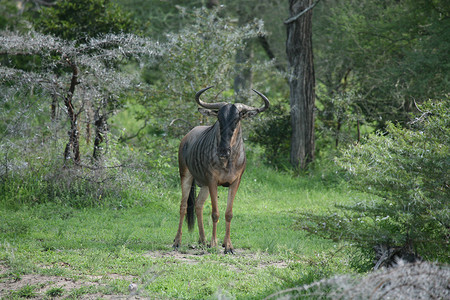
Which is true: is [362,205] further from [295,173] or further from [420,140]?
[295,173]

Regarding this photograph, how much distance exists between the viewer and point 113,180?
10.9 m

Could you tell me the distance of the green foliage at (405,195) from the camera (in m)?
5.46

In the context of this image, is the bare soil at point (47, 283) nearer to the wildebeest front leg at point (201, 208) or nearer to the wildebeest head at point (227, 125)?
the wildebeest front leg at point (201, 208)

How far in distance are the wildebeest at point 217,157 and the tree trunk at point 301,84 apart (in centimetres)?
609

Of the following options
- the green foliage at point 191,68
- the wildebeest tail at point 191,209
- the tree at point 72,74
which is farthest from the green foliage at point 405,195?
the green foliage at point 191,68

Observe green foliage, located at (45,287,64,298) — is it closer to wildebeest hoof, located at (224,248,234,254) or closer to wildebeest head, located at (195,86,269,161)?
wildebeest hoof, located at (224,248,234,254)

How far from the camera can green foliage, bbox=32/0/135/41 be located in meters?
12.8

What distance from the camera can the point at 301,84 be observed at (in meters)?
14.6

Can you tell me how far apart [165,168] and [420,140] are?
7553 mm

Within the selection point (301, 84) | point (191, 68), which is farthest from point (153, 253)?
point (301, 84)

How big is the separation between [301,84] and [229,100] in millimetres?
2186

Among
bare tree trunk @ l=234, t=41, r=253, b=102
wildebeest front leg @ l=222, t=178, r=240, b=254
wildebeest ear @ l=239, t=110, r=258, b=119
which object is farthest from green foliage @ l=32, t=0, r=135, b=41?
wildebeest front leg @ l=222, t=178, r=240, b=254

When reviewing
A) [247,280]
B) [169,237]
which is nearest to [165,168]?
[169,237]

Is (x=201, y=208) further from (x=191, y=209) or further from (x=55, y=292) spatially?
(x=55, y=292)
